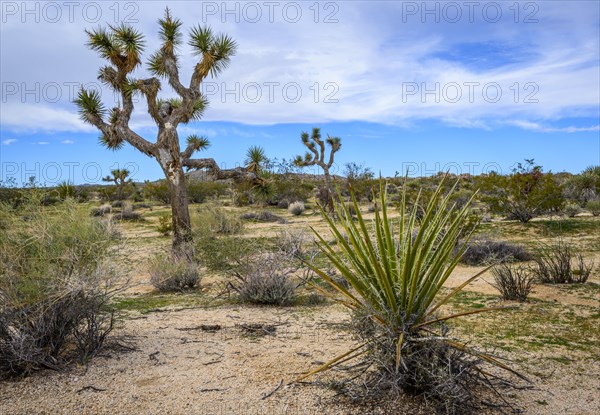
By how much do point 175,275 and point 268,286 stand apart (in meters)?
2.66

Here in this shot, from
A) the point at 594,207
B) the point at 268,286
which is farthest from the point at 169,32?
the point at 594,207

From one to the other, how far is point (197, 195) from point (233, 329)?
32193 mm

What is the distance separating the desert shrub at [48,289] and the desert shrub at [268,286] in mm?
3222

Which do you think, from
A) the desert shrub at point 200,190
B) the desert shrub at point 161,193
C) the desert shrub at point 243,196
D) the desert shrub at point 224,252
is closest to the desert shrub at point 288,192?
the desert shrub at point 243,196

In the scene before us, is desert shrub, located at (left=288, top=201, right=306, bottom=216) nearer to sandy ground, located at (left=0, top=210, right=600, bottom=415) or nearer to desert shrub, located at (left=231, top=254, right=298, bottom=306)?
desert shrub, located at (left=231, top=254, right=298, bottom=306)

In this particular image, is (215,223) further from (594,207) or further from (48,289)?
(594,207)

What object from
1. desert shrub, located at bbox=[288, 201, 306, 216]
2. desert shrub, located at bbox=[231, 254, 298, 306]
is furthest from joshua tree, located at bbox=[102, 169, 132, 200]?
desert shrub, located at bbox=[231, 254, 298, 306]

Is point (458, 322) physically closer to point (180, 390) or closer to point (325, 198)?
point (180, 390)

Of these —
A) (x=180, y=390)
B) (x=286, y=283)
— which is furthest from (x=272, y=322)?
(x=180, y=390)

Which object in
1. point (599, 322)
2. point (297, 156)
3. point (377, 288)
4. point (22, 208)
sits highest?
point (297, 156)

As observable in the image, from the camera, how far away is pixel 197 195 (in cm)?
3794

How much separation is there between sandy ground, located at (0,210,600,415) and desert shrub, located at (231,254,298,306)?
1.59m

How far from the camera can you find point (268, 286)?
8.45 m

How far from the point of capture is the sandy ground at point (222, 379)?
4.21 meters
